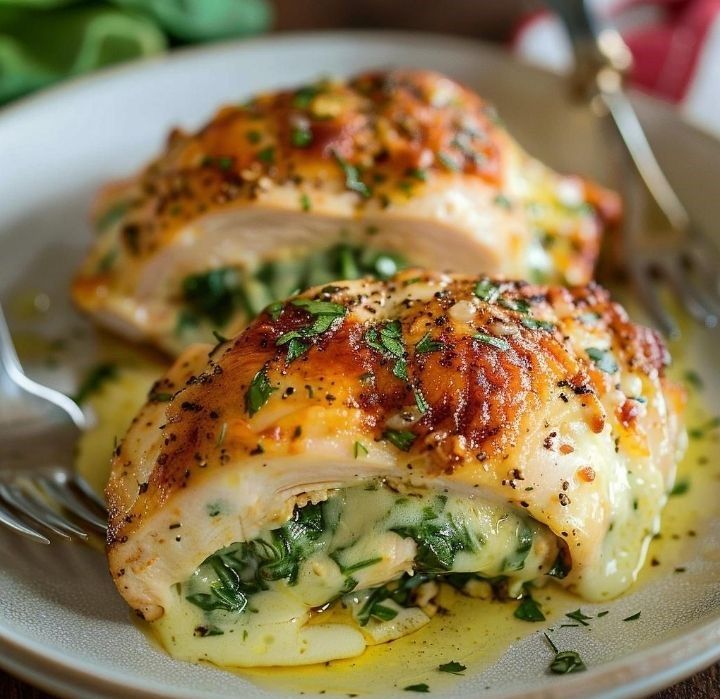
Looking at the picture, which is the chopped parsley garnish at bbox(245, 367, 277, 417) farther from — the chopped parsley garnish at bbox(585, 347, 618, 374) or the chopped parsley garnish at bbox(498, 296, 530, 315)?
the chopped parsley garnish at bbox(585, 347, 618, 374)

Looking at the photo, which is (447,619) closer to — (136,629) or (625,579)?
(625,579)

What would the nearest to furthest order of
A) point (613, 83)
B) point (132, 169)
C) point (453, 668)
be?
point (453, 668), point (613, 83), point (132, 169)

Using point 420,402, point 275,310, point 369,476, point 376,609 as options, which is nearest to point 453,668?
point 376,609

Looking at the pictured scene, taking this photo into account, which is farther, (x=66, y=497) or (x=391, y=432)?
(x=66, y=497)

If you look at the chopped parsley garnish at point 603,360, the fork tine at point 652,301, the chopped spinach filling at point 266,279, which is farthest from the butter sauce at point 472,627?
the chopped spinach filling at point 266,279

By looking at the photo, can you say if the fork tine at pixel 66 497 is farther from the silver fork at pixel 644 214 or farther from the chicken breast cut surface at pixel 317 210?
the silver fork at pixel 644 214

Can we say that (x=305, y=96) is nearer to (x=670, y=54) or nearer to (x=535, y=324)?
(x=535, y=324)
